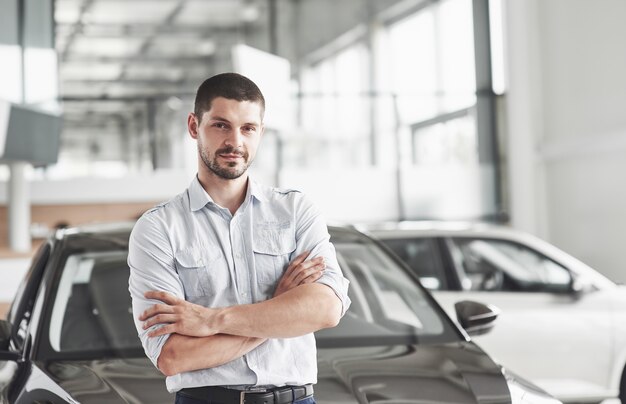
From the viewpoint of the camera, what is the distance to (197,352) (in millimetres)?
2334

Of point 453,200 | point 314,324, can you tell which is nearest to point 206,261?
point 314,324

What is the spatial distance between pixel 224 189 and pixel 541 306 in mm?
4179

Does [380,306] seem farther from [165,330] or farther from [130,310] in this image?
[165,330]

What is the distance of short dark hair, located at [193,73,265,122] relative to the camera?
2.44 m

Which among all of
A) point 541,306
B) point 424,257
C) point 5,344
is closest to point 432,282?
point 424,257

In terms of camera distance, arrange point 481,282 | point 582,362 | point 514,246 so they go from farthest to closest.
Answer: point 481,282, point 514,246, point 582,362

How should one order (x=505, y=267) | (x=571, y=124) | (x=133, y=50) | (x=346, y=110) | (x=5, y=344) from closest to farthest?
(x=5, y=344) → (x=505, y=267) → (x=133, y=50) → (x=571, y=124) → (x=346, y=110)

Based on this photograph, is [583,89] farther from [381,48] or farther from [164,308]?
[164,308]

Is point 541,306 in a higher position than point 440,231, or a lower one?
lower

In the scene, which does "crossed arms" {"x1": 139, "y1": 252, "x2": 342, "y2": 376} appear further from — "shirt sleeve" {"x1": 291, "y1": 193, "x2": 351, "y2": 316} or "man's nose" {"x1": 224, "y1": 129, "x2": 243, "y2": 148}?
"man's nose" {"x1": 224, "y1": 129, "x2": 243, "y2": 148}

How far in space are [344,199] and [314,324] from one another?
12.1 m

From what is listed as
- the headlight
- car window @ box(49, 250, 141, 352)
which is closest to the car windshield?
car window @ box(49, 250, 141, 352)

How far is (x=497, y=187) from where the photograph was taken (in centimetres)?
1519

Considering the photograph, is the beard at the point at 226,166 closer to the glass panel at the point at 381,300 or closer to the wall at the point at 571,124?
the glass panel at the point at 381,300
